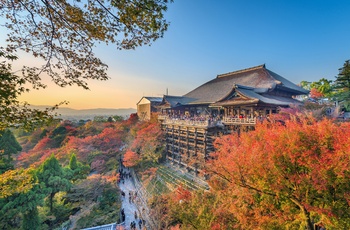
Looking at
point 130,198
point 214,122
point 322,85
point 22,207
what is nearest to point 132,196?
Answer: point 130,198

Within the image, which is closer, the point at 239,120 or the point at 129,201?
the point at 239,120

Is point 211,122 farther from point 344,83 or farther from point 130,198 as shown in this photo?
point 344,83

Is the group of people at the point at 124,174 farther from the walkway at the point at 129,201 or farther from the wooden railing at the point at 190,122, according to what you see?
the wooden railing at the point at 190,122

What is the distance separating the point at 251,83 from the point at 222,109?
5.18m

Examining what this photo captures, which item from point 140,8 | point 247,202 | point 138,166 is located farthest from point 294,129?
point 138,166

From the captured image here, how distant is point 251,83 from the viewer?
73.8ft

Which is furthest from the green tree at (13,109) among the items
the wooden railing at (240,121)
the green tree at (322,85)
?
the green tree at (322,85)

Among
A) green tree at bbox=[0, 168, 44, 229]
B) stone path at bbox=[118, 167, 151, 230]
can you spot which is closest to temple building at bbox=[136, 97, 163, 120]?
stone path at bbox=[118, 167, 151, 230]

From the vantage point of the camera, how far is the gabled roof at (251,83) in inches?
788

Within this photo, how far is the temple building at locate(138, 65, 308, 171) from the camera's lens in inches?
618

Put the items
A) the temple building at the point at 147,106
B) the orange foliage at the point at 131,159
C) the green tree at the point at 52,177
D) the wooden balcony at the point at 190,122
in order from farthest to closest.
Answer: the temple building at the point at 147,106, the orange foliage at the point at 131,159, the wooden balcony at the point at 190,122, the green tree at the point at 52,177

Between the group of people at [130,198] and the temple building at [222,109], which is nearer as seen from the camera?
the group of people at [130,198]

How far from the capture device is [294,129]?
6.29 m

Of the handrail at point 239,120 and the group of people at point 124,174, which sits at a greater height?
the handrail at point 239,120
